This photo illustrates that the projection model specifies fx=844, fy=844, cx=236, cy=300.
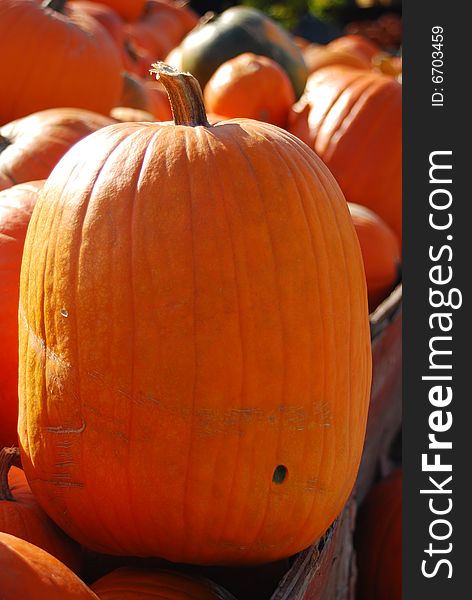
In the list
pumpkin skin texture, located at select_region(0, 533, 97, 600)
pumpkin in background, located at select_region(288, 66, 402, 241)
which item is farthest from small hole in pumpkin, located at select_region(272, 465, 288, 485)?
pumpkin in background, located at select_region(288, 66, 402, 241)

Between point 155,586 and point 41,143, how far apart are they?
111cm

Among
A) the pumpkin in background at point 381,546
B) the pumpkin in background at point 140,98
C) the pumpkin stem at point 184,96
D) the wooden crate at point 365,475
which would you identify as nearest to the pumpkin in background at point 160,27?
the pumpkin in background at point 140,98

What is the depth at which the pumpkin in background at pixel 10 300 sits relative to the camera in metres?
1.49

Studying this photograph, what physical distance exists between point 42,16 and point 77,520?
1.88 metres

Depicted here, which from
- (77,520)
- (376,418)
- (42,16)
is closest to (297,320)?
(77,520)

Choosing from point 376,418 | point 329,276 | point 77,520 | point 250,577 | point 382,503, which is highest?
point 329,276

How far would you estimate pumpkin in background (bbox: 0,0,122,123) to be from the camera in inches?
100

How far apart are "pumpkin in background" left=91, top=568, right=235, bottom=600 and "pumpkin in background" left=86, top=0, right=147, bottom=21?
4443mm

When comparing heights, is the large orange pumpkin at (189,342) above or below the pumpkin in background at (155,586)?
above

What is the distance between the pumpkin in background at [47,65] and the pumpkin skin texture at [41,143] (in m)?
0.51

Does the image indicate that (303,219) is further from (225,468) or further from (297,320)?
(225,468)

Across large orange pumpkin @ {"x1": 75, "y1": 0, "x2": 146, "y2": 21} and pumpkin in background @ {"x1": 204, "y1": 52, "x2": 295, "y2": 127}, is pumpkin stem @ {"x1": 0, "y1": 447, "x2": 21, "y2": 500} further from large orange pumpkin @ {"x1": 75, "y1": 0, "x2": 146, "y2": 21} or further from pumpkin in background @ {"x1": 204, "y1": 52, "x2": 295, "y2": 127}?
large orange pumpkin @ {"x1": 75, "y1": 0, "x2": 146, "y2": 21}

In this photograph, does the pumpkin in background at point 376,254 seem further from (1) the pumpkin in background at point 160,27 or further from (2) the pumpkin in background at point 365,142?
(1) the pumpkin in background at point 160,27

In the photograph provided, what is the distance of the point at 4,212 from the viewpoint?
1.56 meters
